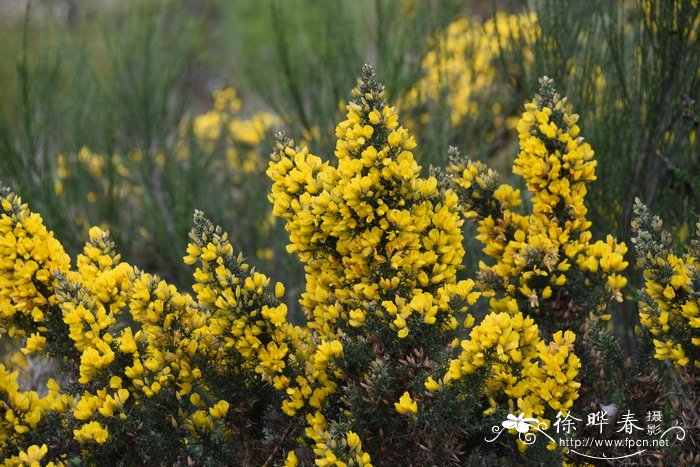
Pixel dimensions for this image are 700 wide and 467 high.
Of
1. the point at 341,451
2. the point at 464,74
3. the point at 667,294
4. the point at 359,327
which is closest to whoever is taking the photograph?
the point at 341,451

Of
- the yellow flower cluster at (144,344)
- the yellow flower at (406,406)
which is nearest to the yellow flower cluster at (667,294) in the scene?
the yellow flower at (406,406)

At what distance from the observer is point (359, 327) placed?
2.37 m

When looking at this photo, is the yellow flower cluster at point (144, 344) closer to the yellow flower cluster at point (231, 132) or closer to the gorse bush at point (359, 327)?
the gorse bush at point (359, 327)

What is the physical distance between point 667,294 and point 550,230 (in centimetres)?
42

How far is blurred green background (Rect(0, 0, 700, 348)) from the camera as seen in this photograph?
3.49 metres

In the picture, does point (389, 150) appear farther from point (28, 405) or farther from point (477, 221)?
point (28, 405)

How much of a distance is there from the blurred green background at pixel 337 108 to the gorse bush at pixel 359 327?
927 millimetres

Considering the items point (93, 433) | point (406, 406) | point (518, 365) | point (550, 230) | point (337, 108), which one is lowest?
point (93, 433)

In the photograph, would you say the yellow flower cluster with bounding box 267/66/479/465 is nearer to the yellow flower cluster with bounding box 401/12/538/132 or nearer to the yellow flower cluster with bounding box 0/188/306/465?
the yellow flower cluster with bounding box 0/188/306/465

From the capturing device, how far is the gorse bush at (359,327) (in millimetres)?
2201

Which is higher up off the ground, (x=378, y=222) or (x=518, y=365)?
(x=378, y=222)

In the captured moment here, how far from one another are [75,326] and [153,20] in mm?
3558

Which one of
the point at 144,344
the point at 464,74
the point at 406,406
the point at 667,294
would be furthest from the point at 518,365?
the point at 464,74

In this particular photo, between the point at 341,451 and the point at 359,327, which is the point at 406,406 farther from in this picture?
the point at 359,327
